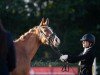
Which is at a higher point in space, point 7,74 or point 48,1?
point 48,1

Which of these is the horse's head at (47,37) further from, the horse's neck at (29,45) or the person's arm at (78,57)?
the person's arm at (78,57)

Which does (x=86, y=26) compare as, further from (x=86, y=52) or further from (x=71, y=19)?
(x=86, y=52)

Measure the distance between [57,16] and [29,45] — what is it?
16095mm

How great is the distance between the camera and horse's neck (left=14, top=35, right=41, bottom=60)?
9688mm

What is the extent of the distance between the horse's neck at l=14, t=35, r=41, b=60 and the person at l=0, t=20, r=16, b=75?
4917 mm

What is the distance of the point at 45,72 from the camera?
1134 cm

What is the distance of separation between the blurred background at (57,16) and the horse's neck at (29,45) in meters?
13.2

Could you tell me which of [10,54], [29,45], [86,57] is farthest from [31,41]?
[10,54]

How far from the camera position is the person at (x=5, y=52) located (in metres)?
4.48

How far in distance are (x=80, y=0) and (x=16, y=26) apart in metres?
3.66

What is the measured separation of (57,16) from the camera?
26.0 metres

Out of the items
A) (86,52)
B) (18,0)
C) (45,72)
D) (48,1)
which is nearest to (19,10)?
(18,0)

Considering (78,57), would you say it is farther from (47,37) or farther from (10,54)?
(10,54)

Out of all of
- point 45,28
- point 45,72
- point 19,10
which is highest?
point 19,10
